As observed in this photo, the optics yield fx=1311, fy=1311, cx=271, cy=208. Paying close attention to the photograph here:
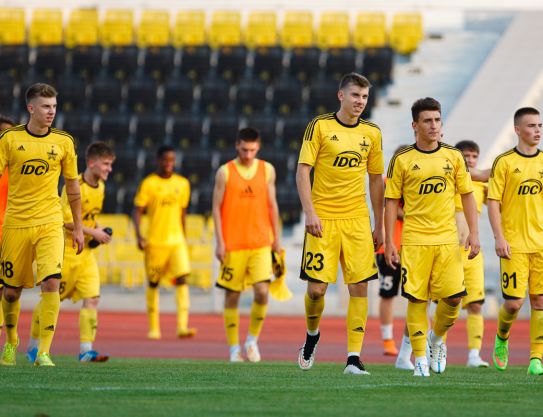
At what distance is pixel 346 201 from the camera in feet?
35.6

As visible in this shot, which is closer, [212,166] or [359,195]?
[359,195]

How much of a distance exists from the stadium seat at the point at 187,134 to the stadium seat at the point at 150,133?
0.28 meters

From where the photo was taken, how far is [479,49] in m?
32.7

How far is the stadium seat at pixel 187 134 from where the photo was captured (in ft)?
98.9

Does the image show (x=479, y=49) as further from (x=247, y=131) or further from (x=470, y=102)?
(x=247, y=131)

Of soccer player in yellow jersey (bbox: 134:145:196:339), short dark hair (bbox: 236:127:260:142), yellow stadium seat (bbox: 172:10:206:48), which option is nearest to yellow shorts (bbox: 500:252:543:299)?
short dark hair (bbox: 236:127:260:142)

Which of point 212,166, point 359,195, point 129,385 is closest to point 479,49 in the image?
point 212,166

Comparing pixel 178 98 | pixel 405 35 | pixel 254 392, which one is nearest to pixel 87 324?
pixel 254 392

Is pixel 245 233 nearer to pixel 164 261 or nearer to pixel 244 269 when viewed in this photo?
pixel 244 269

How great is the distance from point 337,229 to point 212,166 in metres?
18.5

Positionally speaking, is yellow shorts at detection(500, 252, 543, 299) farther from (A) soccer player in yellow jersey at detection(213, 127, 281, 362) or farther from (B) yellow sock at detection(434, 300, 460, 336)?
(A) soccer player in yellow jersey at detection(213, 127, 281, 362)

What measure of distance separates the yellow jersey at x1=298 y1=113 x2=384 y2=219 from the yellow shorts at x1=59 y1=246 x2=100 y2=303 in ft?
11.2

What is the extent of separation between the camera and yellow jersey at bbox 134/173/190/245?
18.0m

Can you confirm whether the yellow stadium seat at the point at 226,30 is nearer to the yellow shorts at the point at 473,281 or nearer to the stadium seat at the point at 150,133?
the stadium seat at the point at 150,133
